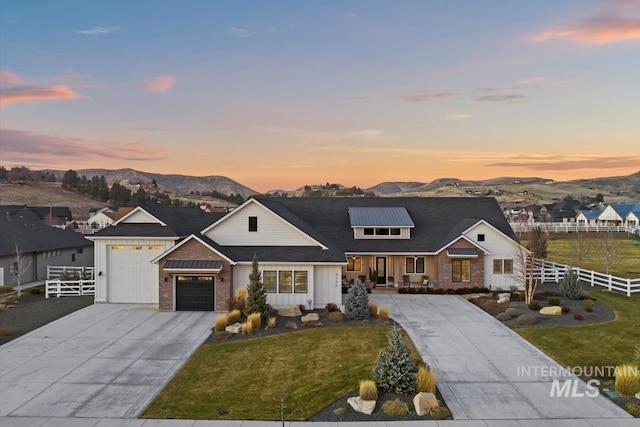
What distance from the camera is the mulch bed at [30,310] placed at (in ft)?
68.6

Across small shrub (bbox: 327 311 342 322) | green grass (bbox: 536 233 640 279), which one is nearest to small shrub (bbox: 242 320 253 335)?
small shrub (bbox: 327 311 342 322)

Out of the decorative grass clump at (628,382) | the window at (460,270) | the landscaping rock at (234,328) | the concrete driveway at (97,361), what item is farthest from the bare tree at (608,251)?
the concrete driveway at (97,361)

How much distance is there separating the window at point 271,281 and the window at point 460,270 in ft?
41.9

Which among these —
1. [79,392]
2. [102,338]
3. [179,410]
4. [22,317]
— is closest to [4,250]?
[22,317]

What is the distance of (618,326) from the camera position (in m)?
20.4

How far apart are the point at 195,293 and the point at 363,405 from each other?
15.1 m

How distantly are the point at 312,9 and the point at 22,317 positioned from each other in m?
26.5

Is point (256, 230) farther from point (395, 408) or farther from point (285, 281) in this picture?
point (395, 408)

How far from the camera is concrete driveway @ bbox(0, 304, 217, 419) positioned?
12.9 metres

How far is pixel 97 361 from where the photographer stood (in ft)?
54.4

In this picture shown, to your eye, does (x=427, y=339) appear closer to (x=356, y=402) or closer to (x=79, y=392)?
(x=356, y=402)

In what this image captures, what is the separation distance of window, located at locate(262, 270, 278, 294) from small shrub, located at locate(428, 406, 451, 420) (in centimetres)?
1436

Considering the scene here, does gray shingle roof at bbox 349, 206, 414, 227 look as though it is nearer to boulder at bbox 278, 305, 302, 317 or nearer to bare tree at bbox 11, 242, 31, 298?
boulder at bbox 278, 305, 302, 317

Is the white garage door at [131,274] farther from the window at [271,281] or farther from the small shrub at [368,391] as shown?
the small shrub at [368,391]
